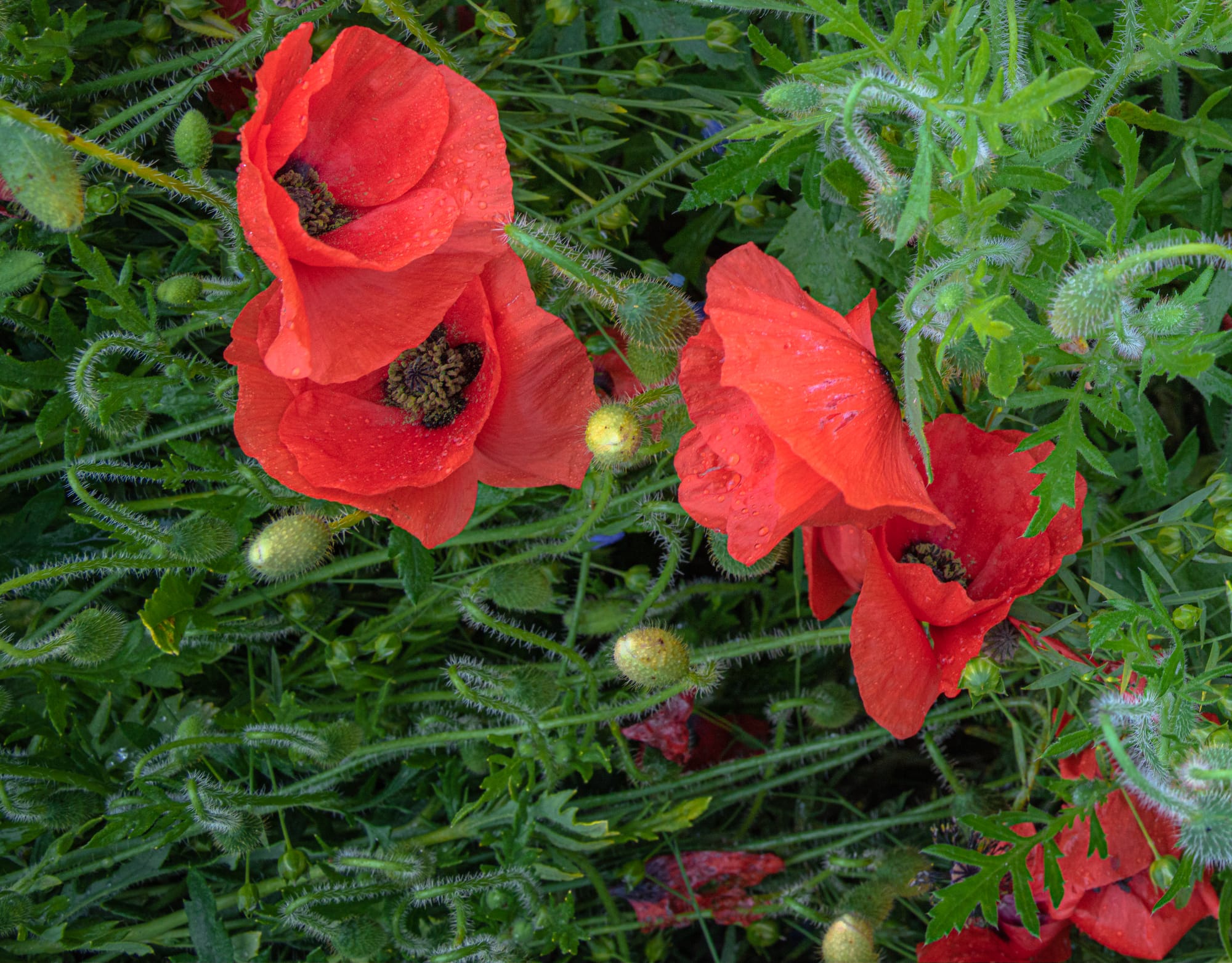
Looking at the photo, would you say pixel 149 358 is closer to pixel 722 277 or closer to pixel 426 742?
pixel 426 742

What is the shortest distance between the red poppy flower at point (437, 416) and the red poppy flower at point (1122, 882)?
0.99m

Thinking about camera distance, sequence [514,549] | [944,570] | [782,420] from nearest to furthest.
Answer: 1. [782,420]
2. [944,570]
3. [514,549]

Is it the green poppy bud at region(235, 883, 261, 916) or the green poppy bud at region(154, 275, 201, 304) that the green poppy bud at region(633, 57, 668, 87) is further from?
the green poppy bud at region(235, 883, 261, 916)

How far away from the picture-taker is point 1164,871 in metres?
1.42

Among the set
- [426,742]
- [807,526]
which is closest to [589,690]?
[426,742]

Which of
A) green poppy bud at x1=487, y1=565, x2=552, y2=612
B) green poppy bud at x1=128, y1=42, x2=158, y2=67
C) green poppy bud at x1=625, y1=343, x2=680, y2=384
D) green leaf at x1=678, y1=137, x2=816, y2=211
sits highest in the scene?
green poppy bud at x1=128, y1=42, x2=158, y2=67

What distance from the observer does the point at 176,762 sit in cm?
171

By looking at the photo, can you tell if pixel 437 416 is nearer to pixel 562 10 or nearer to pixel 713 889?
pixel 562 10

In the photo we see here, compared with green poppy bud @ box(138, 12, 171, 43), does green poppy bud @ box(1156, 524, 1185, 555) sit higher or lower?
lower

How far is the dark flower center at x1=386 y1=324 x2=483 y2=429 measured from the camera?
159 cm

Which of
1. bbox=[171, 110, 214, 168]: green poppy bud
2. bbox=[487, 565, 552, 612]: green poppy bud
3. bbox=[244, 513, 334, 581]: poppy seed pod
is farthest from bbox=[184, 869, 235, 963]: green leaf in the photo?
bbox=[171, 110, 214, 168]: green poppy bud

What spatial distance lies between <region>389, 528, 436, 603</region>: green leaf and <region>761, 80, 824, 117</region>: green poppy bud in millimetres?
866

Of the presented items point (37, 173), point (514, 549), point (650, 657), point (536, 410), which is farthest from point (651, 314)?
point (37, 173)

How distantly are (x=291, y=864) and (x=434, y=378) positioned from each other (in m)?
0.87
